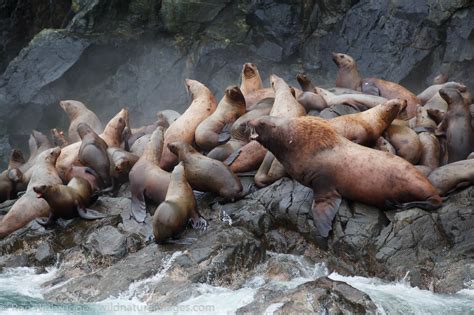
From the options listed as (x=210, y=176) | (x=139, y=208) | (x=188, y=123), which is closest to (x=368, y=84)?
(x=188, y=123)

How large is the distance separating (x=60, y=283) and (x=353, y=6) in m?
8.76

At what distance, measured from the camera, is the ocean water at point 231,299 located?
589 cm

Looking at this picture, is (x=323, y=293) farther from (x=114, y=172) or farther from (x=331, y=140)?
(x=114, y=172)

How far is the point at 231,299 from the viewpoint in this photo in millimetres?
6180

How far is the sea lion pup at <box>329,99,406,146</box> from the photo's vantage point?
8.47 m

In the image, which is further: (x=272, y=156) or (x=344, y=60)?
(x=344, y=60)

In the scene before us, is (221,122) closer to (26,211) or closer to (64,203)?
(64,203)

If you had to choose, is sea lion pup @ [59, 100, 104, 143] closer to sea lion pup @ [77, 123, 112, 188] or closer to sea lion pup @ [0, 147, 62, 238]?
sea lion pup @ [77, 123, 112, 188]

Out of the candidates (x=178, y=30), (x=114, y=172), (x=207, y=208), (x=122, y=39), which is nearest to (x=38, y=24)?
(x=122, y=39)

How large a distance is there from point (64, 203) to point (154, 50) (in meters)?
6.75

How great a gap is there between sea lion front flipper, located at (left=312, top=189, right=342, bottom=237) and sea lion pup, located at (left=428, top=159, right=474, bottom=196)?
115 centimetres

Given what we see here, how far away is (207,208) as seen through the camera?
8.39 meters

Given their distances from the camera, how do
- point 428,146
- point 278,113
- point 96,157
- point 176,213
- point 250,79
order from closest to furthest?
1. point 176,213
2. point 428,146
3. point 278,113
4. point 96,157
5. point 250,79

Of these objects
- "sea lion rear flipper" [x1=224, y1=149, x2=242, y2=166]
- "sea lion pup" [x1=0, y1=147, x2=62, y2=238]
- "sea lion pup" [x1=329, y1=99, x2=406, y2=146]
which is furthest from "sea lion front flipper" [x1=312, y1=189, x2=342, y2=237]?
"sea lion pup" [x1=0, y1=147, x2=62, y2=238]
